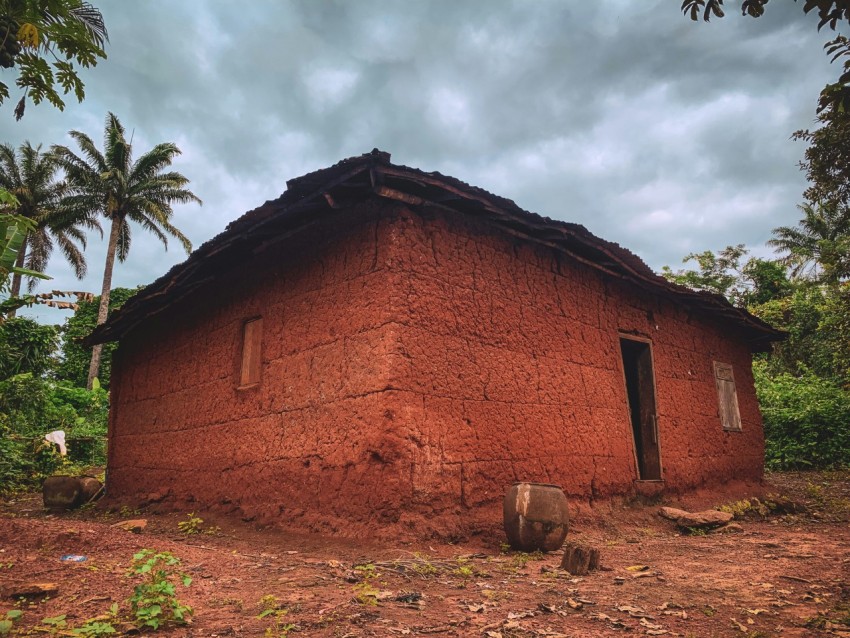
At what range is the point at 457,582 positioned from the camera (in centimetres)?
402

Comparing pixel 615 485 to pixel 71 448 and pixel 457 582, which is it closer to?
pixel 457 582

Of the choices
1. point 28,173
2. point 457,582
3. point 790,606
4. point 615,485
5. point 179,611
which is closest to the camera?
point 179,611

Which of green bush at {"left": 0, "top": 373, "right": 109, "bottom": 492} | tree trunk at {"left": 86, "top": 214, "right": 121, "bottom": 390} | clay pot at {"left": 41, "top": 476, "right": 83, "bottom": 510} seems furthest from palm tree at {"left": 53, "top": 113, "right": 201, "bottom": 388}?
clay pot at {"left": 41, "top": 476, "right": 83, "bottom": 510}

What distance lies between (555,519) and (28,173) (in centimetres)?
2796

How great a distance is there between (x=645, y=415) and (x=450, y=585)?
5.46 meters

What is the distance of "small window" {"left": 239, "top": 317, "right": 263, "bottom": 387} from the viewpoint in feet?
23.3

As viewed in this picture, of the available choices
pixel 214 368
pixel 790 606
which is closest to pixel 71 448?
pixel 214 368

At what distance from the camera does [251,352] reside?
7.21 meters

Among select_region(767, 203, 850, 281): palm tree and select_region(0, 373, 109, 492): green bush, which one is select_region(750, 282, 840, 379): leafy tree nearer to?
select_region(767, 203, 850, 281): palm tree

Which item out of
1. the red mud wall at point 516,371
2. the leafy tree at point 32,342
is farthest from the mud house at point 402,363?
the leafy tree at point 32,342

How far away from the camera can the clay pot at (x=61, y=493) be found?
9195 mm

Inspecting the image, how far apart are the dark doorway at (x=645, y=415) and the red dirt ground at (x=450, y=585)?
1.99 meters

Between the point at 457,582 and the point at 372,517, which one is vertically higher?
the point at 372,517

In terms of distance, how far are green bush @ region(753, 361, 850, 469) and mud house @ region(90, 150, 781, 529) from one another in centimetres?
724
